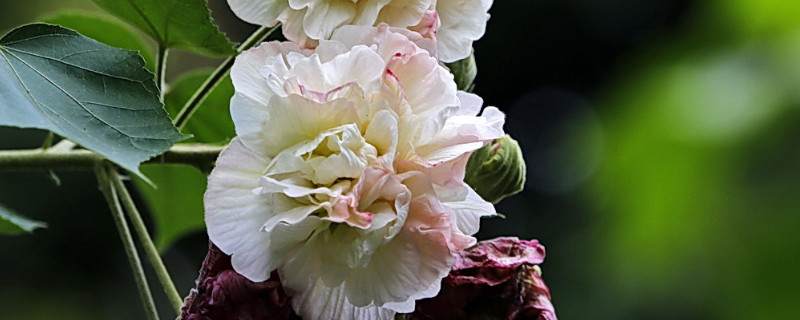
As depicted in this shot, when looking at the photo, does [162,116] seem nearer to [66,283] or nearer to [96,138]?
[96,138]

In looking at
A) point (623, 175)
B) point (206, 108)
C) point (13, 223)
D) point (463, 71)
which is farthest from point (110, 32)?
point (623, 175)

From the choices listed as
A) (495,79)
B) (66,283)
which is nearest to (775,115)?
(495,79)

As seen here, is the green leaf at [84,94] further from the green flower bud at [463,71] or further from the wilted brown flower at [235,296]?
the green flower bud at [463,71]

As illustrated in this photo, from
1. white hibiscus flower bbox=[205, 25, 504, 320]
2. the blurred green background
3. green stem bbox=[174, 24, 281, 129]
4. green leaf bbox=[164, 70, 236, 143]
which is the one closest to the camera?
white hibiscus flower bbox=[205, 25, 504, 320]

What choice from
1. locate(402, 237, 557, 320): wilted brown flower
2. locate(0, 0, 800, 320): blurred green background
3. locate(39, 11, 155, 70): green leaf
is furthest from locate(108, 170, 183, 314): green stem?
locate(0, 0, 800, 320): blurred green background

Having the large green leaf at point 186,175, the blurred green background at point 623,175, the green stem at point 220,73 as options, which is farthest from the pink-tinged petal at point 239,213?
the blurred green background at point 623,175

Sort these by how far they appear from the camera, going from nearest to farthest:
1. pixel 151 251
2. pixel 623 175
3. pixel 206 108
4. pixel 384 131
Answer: pixel 384 131 → pixel 151 251 → pixel 206 108 → pixel 623 175

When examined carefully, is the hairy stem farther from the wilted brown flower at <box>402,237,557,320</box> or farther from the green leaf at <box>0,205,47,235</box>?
the wilted brown flower at <box>402,237,557,320</box>

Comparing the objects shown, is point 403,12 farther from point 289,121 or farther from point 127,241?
point 127,241
